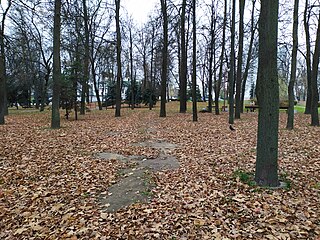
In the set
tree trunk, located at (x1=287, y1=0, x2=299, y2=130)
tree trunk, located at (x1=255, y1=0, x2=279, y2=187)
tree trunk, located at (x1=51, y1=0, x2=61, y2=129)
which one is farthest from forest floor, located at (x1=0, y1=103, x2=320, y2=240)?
tree trunk, located at (x1=51, y1=0, x2=61, y2=129)

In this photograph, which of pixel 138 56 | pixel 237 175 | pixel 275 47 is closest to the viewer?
pixel 275 47

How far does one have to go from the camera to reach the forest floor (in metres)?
3.11

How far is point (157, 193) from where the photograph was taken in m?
4.20

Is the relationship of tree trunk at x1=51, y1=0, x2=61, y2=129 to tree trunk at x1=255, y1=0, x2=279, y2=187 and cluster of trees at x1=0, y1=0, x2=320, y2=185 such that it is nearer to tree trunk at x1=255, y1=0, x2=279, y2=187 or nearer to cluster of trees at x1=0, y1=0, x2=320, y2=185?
cluster of trees at x1=0, y1=0, x2=320, y2=185

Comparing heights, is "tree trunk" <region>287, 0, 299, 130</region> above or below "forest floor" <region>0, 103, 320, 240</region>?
above

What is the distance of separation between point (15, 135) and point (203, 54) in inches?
869

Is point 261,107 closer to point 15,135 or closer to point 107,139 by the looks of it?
point 107,139

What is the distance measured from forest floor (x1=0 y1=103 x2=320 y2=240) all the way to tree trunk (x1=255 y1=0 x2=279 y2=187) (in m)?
0.41

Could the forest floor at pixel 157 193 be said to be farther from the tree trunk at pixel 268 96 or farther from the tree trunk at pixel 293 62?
the tree trunk at pixel 293 62

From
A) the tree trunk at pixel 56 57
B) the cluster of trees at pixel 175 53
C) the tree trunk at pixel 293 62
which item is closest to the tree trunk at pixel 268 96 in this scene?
the cluster of trees at pixel 175 53

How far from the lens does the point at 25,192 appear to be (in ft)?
14.3

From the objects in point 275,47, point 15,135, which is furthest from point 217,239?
point 15,135

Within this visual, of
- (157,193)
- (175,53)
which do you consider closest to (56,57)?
(157,193)

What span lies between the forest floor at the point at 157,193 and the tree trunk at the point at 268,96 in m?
0.41
